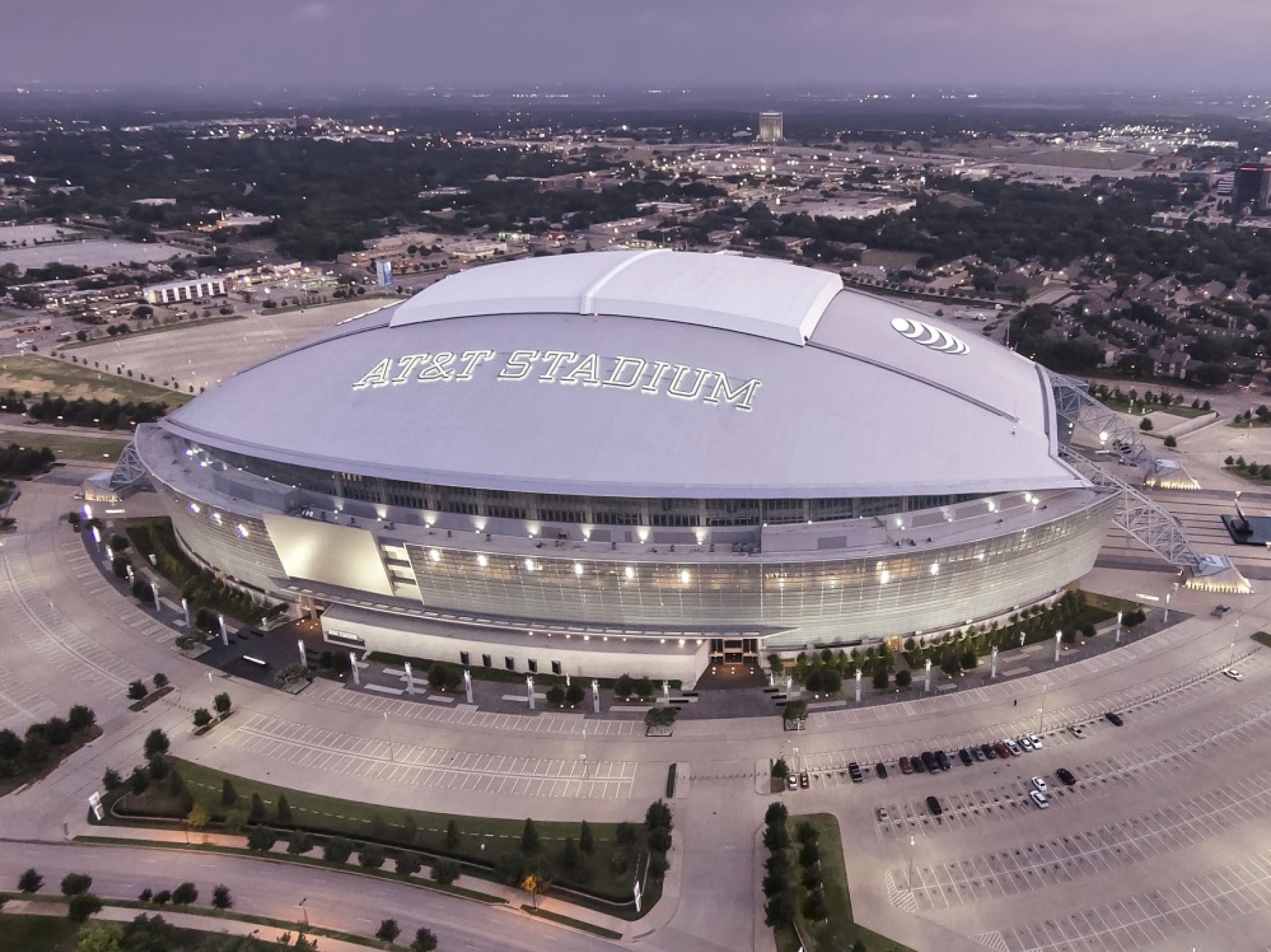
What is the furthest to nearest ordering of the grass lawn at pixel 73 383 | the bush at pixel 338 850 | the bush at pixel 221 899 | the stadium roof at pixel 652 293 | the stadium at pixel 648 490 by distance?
the grass lawn at pixel 73 383, the stadium roof at pixel 652 293, the stadium at pixel 648 490, the bush at pixel 338 850, the bush at pixel 221 899

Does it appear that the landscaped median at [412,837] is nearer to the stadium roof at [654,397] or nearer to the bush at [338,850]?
the bush at [338,850]

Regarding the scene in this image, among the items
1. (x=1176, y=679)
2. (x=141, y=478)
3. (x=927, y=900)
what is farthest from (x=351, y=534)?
(x=1176, y=679)

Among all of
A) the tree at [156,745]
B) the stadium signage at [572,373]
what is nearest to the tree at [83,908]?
the tree at [156,745]

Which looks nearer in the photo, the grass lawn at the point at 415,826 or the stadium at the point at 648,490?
the grass lawn at the point at 415,826

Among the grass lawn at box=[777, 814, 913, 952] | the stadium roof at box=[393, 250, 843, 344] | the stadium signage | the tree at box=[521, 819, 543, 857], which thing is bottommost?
the grass lawn at box=[777, 814, 913, 952]

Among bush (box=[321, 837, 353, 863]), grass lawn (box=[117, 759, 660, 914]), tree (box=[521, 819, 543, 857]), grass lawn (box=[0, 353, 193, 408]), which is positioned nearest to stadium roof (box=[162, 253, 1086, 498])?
grass lawn (box=[117, 759, 660, 914])

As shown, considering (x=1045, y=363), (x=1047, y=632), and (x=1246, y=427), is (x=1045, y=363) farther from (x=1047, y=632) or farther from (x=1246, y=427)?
(x=1047, y=632)

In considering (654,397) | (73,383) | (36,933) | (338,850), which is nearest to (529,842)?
(338,850)

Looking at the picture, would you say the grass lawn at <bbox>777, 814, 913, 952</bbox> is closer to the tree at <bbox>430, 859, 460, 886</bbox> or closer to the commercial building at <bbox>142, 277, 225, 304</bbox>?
the tree at <bbox>430, 859, 460, 886</bbox>
